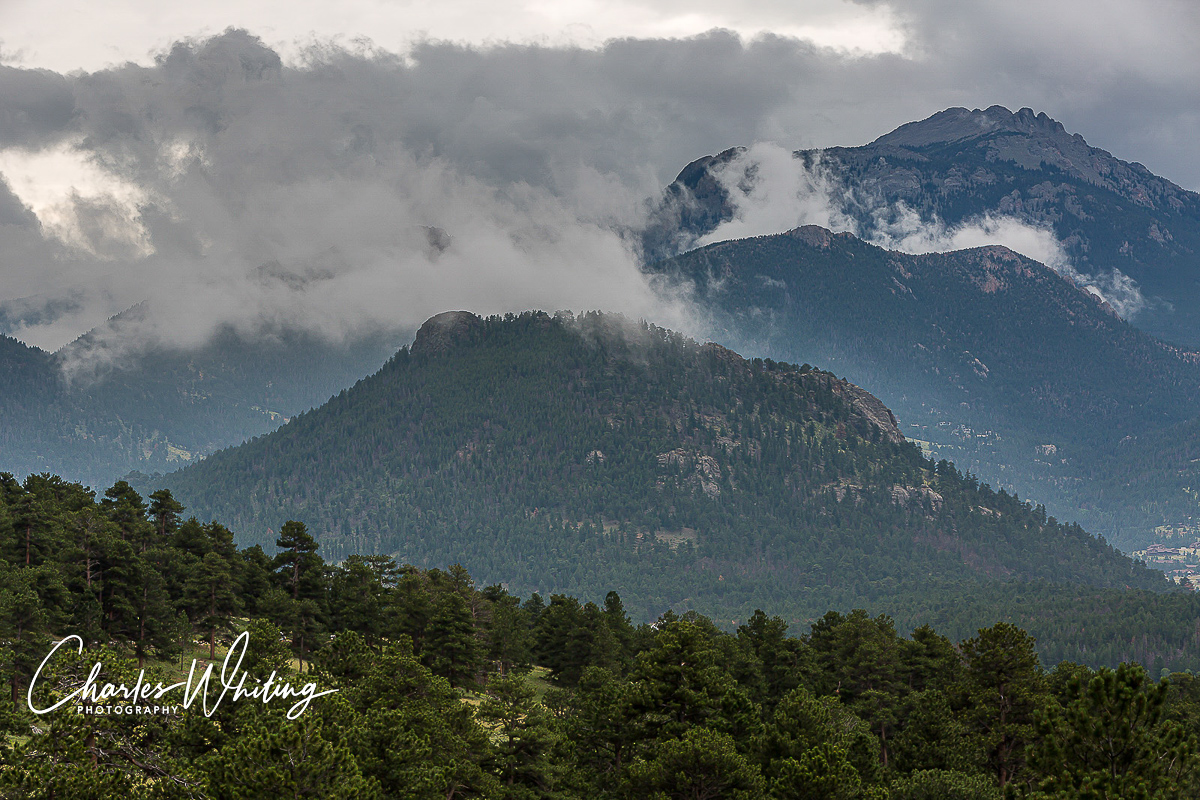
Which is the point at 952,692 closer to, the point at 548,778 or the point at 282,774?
the point at 548,778

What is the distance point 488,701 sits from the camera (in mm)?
72125

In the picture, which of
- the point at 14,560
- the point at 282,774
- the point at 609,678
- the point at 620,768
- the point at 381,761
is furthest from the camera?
the point at 14,560

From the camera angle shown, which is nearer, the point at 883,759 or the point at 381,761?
the point at 381,761

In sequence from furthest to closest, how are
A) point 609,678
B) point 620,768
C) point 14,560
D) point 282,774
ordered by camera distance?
point 14,560, point 609,678, point 620,768, point 282,774

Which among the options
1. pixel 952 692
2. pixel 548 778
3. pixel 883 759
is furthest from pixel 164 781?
pixel 883 759

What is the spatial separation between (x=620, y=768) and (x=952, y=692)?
29263 millimetres

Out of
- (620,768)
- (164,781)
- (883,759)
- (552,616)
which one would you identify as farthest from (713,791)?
(552,616)

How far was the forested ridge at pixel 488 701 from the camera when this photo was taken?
4681 centimetres

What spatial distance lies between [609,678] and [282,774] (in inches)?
1833

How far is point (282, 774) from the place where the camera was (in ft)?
152

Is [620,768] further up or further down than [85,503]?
further down

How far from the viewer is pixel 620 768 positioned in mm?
66750

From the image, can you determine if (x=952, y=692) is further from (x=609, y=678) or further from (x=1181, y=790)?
(x=1181, y=790)

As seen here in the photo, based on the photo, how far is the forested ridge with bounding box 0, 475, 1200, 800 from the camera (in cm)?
4681
